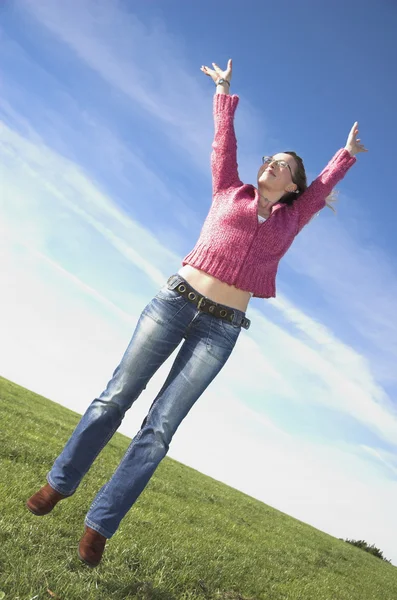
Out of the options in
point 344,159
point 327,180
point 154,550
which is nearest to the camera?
point 327,180

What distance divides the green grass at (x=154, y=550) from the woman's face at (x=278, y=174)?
13.8 ft

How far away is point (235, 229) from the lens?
5.25 meters

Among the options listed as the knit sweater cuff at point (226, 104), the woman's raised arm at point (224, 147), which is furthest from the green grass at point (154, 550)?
the knit sweater cuff at point (226, 104)

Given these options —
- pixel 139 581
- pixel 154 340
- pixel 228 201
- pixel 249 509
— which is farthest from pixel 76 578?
pixel 249 509

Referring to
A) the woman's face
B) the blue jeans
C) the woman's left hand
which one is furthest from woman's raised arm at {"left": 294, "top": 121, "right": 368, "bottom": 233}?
the blue jeans

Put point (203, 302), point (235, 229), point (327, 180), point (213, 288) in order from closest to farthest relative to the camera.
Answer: point (203, 302), point (213, 288), point (235, 229), point (327, 180)

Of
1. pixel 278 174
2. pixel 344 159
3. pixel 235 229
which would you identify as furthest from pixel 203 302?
pixel 344 159

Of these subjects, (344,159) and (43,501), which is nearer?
(43,501)

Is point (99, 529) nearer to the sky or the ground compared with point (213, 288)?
nearer to the ground

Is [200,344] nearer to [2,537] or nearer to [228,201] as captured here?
[228,201]

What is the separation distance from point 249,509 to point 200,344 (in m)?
13.9

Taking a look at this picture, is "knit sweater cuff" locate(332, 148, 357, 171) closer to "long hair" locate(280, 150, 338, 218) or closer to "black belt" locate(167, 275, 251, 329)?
"long hair" locate(280, 150, 338, 218)

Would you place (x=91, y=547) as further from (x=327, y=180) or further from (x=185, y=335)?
(x=327, y=180)

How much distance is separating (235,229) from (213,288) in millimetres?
633
